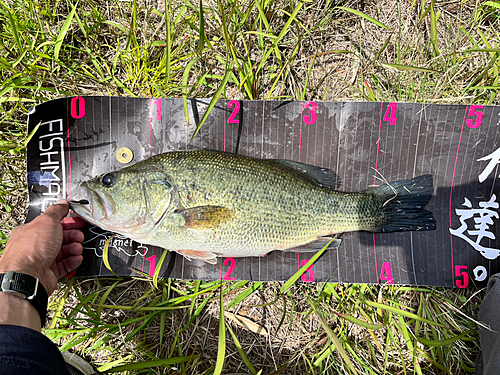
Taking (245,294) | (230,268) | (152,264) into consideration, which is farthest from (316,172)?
(152,264)

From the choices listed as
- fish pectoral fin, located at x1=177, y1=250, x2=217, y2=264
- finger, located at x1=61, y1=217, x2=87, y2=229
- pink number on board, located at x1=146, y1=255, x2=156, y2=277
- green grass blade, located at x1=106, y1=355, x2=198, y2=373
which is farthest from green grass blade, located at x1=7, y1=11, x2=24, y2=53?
green grass blade, located at x1=106, y1=355, x2=198, y2=373

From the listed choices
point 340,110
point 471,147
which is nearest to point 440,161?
point 471,147

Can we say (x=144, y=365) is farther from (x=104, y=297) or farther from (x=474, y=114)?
(x=474, y=114)

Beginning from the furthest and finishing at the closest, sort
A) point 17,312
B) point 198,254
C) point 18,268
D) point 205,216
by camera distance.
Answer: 1. point 198,254
2. point 205,216
3. point 18,268
4. point 17,312

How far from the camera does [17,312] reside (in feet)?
6.72

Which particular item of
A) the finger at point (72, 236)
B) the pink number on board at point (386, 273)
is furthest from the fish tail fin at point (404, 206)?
the finger at point (72, 236)

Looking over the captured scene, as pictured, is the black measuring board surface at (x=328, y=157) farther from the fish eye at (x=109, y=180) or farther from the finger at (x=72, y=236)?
the fish eye at (x=109, y=180)

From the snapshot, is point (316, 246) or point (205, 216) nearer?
point (205, 216)

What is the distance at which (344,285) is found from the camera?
2764 millimetres

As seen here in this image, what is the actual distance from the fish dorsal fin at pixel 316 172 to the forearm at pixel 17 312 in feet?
7.16

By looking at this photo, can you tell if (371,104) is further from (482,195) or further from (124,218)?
(124,218)

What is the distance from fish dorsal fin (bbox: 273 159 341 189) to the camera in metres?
2.67

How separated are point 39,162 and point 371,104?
3174mm

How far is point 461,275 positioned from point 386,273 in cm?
67
